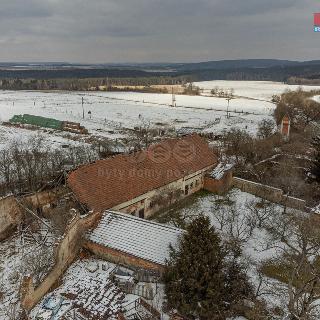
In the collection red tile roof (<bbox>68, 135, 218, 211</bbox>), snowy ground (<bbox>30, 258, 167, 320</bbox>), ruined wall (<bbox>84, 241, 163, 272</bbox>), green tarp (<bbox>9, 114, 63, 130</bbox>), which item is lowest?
snowy ground (<bbox>30, 258, 167, 320</bbox>)

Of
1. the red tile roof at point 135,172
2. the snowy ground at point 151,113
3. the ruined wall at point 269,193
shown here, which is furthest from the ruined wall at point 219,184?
the snowy ground at point 151,113

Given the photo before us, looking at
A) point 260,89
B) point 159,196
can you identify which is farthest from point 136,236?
point 260,89

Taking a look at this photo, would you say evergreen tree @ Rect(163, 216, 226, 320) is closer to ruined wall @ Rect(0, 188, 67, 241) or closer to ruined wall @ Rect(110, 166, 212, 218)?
ruined wall @ Rect(110, 166, 212, 218)

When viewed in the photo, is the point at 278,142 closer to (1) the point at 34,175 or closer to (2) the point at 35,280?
(1) the point at 34,175

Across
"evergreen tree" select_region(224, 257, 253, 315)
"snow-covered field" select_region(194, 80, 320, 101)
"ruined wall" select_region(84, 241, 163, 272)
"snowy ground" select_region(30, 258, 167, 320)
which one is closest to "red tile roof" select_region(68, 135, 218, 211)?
"ruined wall" select_region(84, 241, 163, 272)

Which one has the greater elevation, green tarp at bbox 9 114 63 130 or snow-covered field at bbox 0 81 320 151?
green tarp at bbox 9 114 63 130

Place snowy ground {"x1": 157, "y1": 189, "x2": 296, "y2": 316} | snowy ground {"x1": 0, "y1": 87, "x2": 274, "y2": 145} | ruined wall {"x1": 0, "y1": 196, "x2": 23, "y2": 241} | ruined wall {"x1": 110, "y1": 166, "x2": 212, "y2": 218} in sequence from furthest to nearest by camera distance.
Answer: snowy ground {"x1": 0, "y1": 87, "x2": 274, "y2": 145} → ruined wall {"x1": 110, "y1": 166, "x2": 212, "y2": 218} → ruined wall {"x1": 0, "y1": 196, "x2": 23, "y2": 241} → snowy ground {"x1": 157, "y1": 189, "x2": 296, "y2": 316}

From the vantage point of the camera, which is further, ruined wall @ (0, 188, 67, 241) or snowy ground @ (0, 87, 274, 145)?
snowy ground @ (0, 87, 274, 145)
